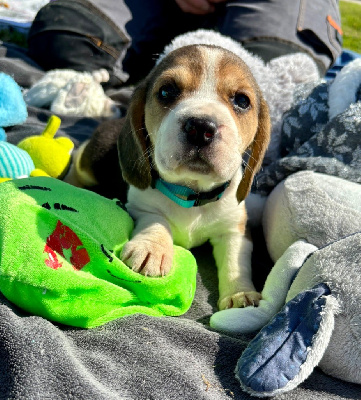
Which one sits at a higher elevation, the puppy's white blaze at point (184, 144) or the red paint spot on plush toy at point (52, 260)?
the puppy's white blaze at point (184, 144)

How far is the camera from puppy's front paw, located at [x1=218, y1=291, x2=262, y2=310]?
2580 millimetres

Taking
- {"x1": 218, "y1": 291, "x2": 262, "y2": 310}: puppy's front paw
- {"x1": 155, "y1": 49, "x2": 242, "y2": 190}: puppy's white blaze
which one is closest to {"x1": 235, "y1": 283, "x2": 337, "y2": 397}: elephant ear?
{"x1": 218, "y1": 291, "x2": 262, "y2": 310}: puppy's front paw

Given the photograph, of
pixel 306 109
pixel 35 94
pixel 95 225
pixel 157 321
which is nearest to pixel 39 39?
pixel 35 94

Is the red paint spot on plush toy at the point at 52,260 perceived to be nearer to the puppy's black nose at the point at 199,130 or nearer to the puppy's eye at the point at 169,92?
the puppy's black nose at the point at 199,130

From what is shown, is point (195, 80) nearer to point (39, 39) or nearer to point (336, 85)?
point (336, 85)

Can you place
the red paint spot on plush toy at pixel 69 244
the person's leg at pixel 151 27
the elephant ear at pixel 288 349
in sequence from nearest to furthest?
the elephant ear at pixel 288 349, the red paint spot on plush toy at pixel 69 244, the person's leg at pixel 151 27

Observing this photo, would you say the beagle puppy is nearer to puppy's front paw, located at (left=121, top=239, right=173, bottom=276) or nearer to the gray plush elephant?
puppy's front paw, located at (left=121, top=239, right=173, bottom=276)

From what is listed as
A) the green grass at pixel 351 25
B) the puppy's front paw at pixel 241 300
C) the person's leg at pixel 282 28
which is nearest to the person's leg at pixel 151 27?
the person's leg at pixel 282 28

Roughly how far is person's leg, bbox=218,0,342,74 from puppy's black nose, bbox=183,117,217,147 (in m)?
2.72

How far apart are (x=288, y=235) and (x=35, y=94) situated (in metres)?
3.16

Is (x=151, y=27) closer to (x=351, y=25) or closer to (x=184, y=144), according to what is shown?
(x=184, y=144)

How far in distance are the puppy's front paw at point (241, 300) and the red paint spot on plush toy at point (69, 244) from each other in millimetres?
849

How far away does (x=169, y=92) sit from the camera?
9.13 ft

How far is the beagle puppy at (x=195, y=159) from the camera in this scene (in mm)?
2422
